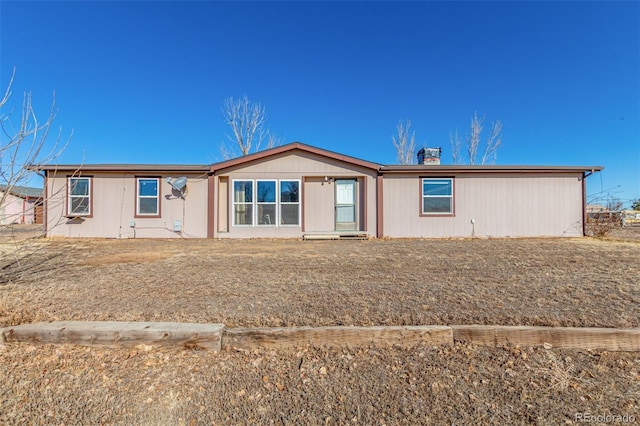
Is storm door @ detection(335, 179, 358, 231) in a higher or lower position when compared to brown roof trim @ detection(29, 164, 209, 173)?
lower

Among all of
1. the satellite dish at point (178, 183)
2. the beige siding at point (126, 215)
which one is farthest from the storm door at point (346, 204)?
the satellite dish at point (178, 183)

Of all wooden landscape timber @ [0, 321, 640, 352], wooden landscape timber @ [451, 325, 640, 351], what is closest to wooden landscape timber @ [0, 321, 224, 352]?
wooden landscape timber @ [0, 321, 640, 352]

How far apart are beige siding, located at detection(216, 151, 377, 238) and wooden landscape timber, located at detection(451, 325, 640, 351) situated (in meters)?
7.71

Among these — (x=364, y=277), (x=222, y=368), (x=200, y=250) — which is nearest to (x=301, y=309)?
(x=222, y=368)

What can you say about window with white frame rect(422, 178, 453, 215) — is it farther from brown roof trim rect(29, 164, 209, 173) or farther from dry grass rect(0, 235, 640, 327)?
brown roof trim rect(29, 164, 209, 173)

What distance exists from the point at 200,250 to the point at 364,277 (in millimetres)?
4647

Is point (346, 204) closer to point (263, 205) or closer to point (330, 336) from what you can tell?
point (263, 205)

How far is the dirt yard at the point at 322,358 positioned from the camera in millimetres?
1838

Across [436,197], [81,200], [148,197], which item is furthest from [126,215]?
[436,197]

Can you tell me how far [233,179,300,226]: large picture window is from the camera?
1033 centimetres

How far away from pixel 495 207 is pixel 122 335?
11.1m

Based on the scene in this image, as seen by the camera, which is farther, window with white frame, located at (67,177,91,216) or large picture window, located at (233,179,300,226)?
large picture window, located at (233,179,300,226)

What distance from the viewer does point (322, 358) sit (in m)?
2.38

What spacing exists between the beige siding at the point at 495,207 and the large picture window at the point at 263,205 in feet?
11.0
